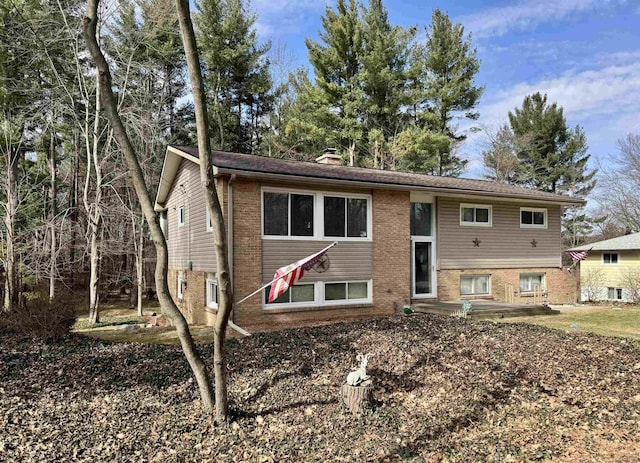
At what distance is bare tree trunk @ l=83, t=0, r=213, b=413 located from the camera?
454 cm

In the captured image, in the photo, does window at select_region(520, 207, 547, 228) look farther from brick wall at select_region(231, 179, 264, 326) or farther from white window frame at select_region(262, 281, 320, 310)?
brick wall at select_region(231, 179, 264, 326)

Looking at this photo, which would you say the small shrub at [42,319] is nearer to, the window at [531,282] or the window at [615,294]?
the window at [531,282]

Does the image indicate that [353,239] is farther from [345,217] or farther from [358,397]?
[358,397]

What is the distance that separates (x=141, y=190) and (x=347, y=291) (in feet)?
25.1

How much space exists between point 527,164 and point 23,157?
32.4m

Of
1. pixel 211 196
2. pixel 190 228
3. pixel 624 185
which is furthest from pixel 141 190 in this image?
pixel 624 185

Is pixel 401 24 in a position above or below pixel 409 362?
above

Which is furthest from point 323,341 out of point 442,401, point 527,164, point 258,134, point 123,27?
point 527,164

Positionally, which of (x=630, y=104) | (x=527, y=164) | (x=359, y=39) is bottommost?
(x=527, y=164)

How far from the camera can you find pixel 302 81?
26.8m

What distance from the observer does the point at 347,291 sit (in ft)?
37.5

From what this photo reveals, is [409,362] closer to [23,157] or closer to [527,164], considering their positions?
[23,157]

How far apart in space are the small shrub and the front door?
956 centimetres

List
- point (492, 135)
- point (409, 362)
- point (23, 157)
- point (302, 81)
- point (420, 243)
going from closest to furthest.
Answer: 1. point (409, 362)
2. point (420, 243)
3. point (23, 157)
4. point (302, 81)
5. point (492, 135)
